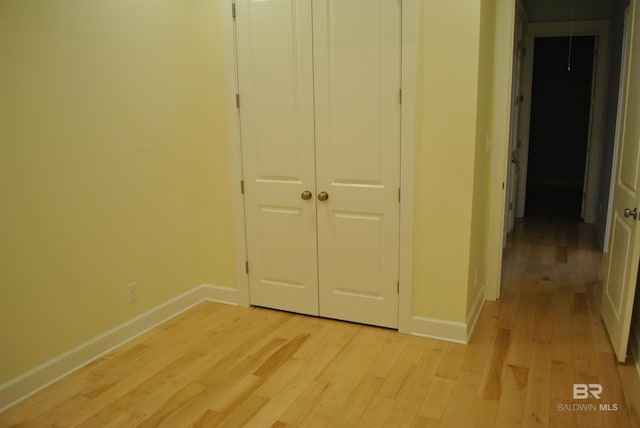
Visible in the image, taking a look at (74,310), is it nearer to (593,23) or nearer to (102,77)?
(102,77)

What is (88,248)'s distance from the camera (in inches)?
110

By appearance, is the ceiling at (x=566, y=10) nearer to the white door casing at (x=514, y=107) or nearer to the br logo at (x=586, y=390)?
the white door casing at (x=514, y=107)

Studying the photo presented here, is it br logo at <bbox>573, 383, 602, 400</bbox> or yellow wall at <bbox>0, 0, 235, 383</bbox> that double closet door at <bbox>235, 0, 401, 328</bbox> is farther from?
br logo at <bbox>573, 383, 602, 400</bbox>

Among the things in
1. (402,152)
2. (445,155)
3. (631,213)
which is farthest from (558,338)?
(402,152)

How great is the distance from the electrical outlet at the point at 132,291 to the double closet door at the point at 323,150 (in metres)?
0.83

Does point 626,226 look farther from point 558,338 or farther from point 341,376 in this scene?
point 341,376

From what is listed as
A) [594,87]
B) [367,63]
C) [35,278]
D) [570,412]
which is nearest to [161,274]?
[35,278]

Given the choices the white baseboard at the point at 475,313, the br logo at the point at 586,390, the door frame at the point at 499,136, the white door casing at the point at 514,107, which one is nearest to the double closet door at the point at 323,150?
the white baseboard at the point at 475,313

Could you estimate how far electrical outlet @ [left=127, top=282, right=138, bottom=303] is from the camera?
311 cm

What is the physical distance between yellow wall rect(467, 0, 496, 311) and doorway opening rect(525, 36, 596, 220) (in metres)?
5.30

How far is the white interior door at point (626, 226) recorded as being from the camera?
262cm

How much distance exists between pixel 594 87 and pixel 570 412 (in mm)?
4817

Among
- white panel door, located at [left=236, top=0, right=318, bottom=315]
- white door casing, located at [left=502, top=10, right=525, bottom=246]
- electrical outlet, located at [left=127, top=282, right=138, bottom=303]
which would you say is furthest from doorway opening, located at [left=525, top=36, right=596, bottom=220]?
electrical outlet, located at [left=127, top=282, right=138, bottom=303]

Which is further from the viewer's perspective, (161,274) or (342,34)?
(161,274)
